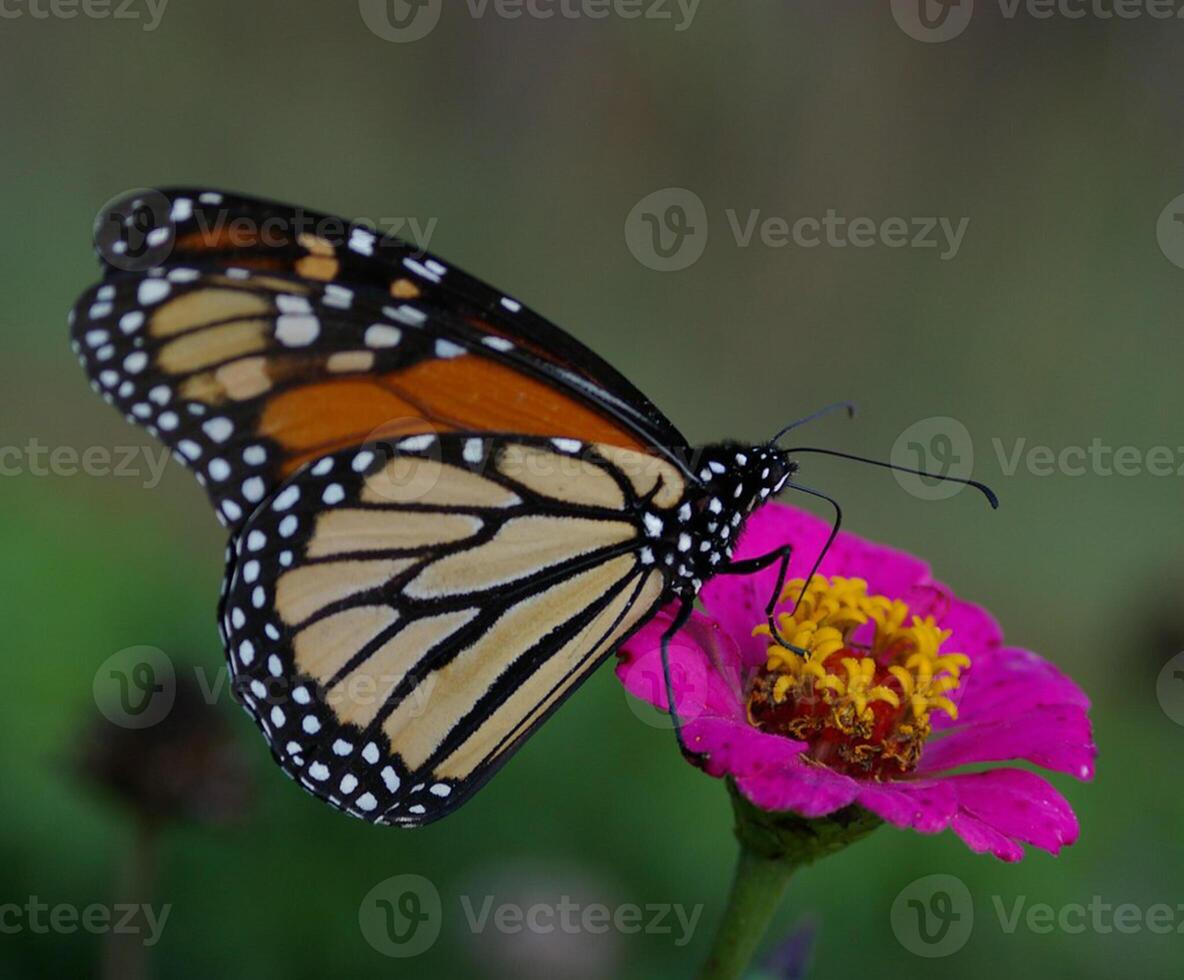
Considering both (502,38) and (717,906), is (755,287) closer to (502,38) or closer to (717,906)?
(502,38)

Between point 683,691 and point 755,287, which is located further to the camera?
point 755,287

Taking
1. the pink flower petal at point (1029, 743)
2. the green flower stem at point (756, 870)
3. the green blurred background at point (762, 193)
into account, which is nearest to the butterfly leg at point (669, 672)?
the green flower stem at point (756, 870)

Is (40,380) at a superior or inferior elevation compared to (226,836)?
superior

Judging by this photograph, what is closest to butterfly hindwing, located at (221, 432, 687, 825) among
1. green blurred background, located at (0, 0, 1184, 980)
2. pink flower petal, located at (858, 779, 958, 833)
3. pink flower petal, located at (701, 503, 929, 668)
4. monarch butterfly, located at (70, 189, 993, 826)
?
monarch butterfly, located at (70, 189, 993, 826)

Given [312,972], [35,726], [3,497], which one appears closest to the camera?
[312,972]

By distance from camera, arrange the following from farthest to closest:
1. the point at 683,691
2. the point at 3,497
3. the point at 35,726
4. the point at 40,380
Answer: the point at 40,380, the point at 3,497, the point at 35,726, the point at 683,691

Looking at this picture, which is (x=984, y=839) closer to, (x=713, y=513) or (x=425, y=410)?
(x=713, y=513)

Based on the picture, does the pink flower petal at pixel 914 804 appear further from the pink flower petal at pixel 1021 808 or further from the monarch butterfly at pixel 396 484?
→ the monarch butterfly at pixel 396 484

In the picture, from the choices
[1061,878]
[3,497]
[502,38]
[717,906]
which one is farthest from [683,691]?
[502,38]
